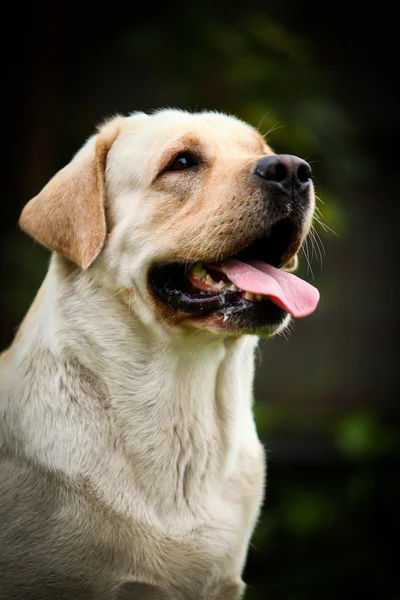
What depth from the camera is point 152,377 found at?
331 centimetres

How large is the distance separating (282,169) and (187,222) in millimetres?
469

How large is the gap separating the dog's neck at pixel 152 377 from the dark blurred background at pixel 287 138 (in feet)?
9.67

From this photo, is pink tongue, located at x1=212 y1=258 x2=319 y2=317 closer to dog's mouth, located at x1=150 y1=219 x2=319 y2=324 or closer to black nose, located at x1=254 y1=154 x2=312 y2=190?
dog's mouth, located at x1=150 y1=219 x2=319 y2=324

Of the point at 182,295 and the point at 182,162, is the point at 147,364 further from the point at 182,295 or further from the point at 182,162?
the point at 182,162

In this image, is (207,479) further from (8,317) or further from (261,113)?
(8,317)

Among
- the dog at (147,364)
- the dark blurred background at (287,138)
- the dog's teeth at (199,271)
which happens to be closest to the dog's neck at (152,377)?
the dog at (147,364)

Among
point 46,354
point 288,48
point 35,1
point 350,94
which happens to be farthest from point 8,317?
point 350,94

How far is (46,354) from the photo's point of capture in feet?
10.8

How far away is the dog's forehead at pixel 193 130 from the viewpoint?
11.3ft

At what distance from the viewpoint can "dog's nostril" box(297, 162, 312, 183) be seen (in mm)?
3116

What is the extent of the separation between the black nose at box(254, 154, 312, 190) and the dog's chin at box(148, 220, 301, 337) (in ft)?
0.59

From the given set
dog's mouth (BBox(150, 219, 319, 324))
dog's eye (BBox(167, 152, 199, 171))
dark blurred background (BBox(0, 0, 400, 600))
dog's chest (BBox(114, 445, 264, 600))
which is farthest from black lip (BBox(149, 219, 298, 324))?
dark blurred background (BBox(0, 0, 400, 600))

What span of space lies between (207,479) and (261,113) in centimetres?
383

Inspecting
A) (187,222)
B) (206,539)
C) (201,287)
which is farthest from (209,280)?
(206,539)
